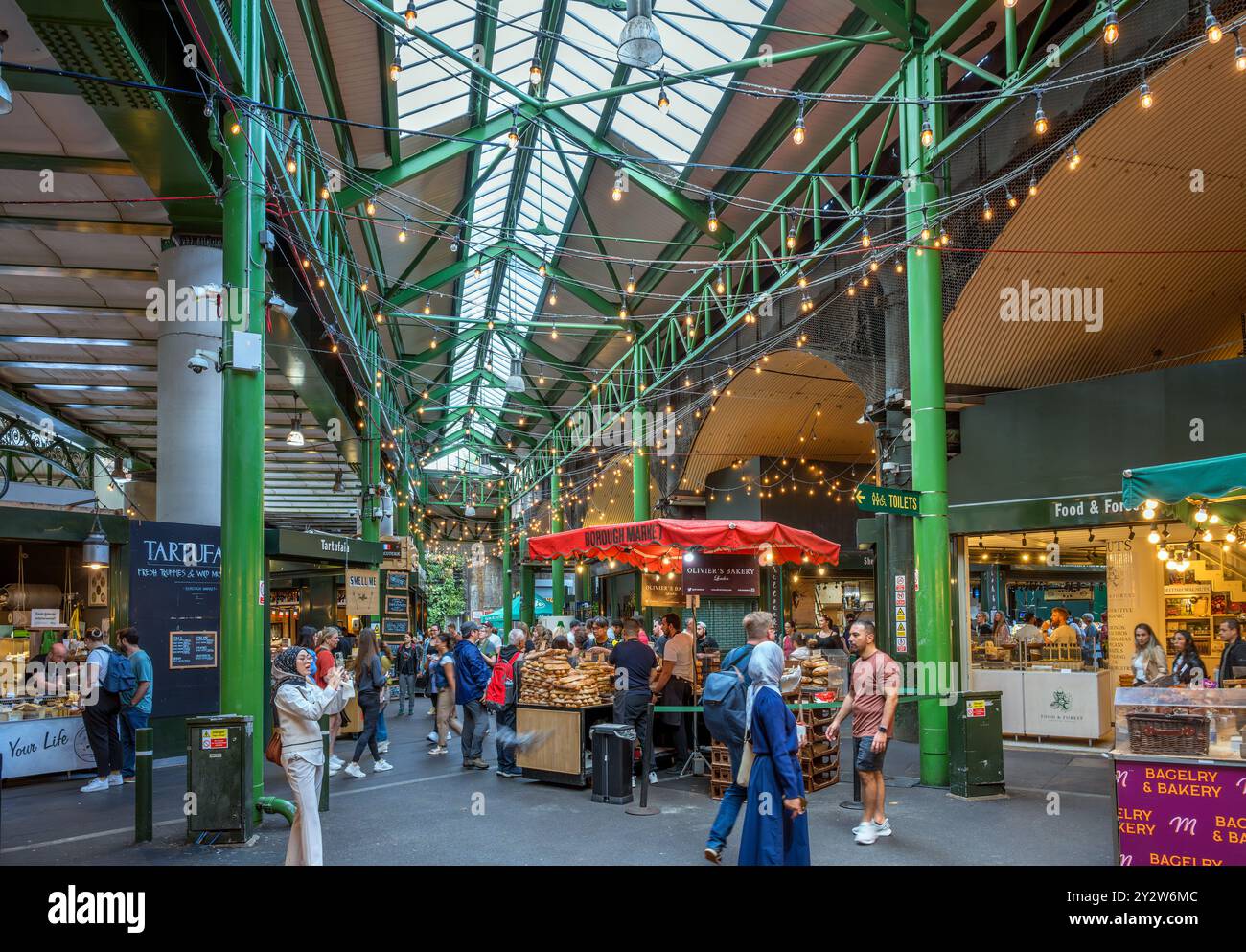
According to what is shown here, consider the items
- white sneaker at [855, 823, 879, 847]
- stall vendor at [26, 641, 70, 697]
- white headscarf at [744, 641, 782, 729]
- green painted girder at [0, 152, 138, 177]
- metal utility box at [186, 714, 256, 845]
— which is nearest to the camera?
white headscarf at [744, 641, 782, 729]

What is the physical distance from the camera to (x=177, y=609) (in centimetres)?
1098

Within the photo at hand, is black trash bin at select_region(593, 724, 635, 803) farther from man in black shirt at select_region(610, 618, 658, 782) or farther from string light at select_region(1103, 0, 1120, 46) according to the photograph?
string light at select_region(1103, 0, 1120, 46)

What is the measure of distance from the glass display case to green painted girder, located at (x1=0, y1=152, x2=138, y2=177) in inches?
410

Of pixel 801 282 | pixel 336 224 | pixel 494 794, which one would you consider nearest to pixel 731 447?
pixel 801 282

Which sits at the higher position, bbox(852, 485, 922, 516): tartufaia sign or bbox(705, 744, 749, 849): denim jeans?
bbox(852, 485, 922, 516): tartufaia sign

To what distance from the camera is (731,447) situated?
21812 millimetres

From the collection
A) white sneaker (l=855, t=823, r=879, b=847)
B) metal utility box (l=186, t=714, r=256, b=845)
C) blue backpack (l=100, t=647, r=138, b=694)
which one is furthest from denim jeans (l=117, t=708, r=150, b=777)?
white sneaker (l=855, t=823, r=879, b=847)

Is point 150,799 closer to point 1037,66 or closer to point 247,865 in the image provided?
point 247,865

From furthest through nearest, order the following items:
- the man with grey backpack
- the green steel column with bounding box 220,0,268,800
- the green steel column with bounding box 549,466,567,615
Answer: the green steel column with bounding box 549,466,567,615, the green steel column with bounding box 220,0,268,800, the man with grey backpack

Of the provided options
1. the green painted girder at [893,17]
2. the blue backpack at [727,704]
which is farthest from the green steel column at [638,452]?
the blue backpack at [727,704]

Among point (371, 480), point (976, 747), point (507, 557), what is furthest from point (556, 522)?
point (976, 747)

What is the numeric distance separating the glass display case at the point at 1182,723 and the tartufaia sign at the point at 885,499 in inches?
153

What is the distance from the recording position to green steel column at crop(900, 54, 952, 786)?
10.3m
